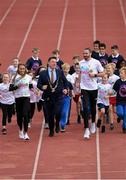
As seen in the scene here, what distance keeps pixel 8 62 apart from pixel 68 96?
7.89 metres

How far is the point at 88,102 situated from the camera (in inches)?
539

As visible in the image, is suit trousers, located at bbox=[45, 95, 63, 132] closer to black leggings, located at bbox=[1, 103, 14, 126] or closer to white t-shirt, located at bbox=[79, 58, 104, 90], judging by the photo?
white t-shirt, located at bbox=[79, 58, 104, 90]

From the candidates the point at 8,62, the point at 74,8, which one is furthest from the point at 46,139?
the point at 74,8

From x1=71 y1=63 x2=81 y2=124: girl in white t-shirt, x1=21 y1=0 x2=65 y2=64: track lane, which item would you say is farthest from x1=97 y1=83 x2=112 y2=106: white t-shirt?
x1=21 y1=0 x2=65 y2=64: track lane

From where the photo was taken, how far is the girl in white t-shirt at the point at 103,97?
14289 mm

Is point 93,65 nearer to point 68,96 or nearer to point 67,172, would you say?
point 68,96

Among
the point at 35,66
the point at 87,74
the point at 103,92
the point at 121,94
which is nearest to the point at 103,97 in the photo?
the point at 103,92

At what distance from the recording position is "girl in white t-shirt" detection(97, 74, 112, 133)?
46.9 feet

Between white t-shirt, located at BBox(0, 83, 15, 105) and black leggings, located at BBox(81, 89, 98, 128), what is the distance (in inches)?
75.5

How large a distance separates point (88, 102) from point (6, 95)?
2.08 m

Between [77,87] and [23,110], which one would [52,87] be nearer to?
[23,110]

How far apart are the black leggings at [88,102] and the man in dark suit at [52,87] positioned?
1.41ft

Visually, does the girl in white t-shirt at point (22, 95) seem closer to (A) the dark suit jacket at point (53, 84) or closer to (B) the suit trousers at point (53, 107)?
(A) the dark suit jacket at point (53, 84)

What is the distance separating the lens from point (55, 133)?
14.2m
